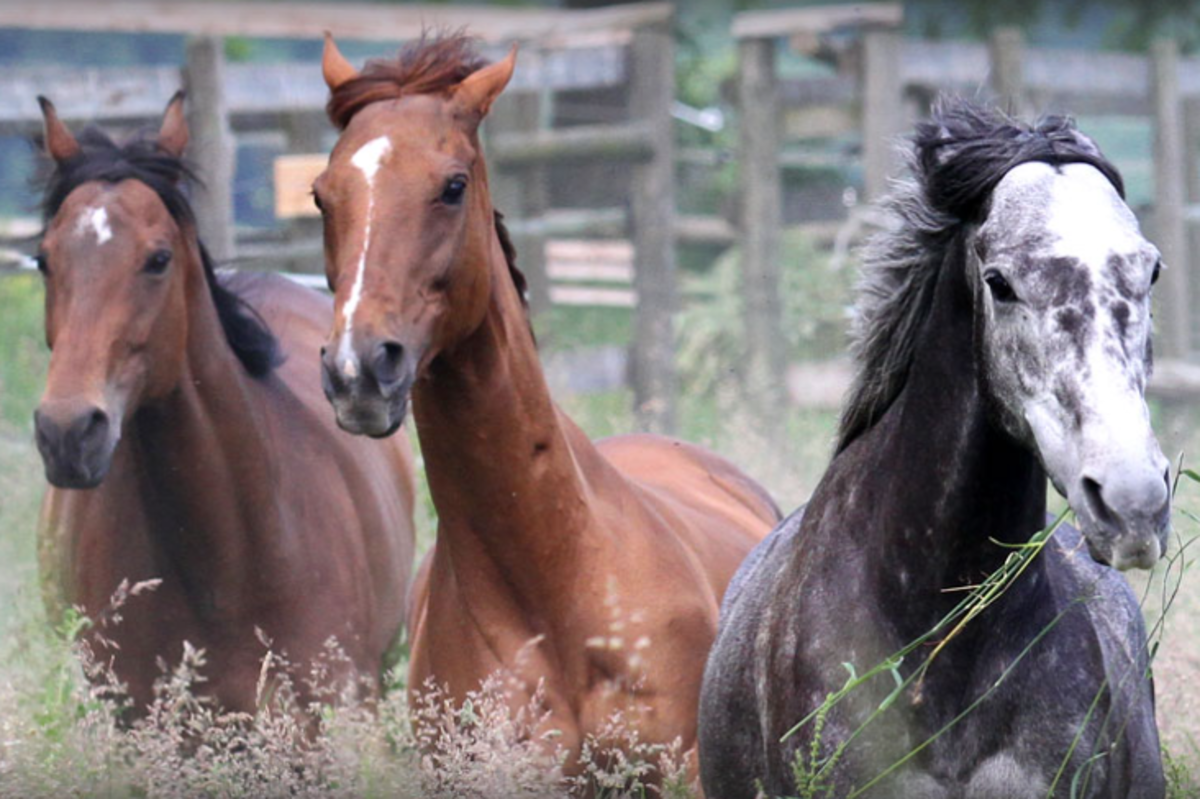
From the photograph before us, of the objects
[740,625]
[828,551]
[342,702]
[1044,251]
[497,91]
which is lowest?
[342,702]

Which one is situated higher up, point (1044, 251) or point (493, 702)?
point (1044, 251)

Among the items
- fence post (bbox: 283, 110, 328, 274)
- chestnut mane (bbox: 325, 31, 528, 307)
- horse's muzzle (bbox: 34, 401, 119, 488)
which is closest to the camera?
chestnut mane (bbox: 325, 31, 528, 307)

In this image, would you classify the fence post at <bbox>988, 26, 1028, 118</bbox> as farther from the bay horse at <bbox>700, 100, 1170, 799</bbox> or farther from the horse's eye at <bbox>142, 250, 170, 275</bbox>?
the bay horse at <bbox>700, 100, 1170, 799</bbox>

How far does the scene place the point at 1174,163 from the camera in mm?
10469

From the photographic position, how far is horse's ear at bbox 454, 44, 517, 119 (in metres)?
3.91

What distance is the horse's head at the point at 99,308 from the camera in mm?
Answer: 4105

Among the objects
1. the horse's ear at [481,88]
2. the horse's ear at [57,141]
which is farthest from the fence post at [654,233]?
the horse's ear at [481,88]

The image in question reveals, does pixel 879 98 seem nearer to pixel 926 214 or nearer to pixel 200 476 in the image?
pixel 200 476

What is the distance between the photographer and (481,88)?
3.94m

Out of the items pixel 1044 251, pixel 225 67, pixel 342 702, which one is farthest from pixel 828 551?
pixel 225 67

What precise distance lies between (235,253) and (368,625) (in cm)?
362

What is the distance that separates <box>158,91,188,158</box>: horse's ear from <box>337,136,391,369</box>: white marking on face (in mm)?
1232

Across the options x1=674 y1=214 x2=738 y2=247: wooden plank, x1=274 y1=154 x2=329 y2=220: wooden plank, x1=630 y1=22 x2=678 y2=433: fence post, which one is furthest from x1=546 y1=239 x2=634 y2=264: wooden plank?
x1=274 y1=154 x2=329 y2=220: wooden plank

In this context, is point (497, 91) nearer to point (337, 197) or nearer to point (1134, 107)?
point (337, 197)
